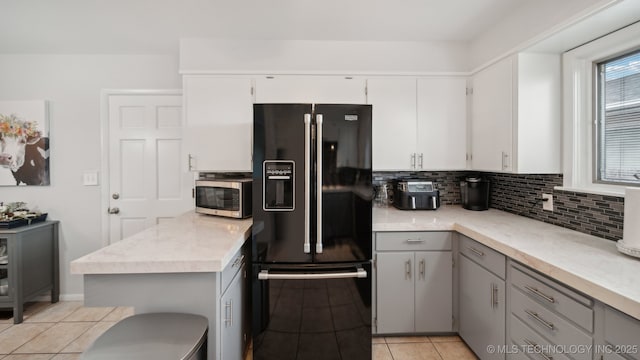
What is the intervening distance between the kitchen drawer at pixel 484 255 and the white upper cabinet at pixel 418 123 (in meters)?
0.78

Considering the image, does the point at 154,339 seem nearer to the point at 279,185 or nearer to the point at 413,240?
the point at 279,185

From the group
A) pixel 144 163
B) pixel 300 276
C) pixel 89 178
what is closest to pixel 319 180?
pixel 300 276

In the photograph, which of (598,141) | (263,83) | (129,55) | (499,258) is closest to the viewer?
(499,258)

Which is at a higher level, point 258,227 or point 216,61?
point 216,61

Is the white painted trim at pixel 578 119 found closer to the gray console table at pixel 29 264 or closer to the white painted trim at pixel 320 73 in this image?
the white painted trim at pixel 320 73

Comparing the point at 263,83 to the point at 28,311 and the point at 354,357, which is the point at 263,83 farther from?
the point at 28,311

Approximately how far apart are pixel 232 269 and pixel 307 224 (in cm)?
51

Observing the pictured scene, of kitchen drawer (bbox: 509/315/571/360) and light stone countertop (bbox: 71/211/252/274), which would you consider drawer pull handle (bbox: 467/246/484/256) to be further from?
light stone countertop (bbox: 71/211/252/274)

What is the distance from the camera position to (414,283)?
208 centimetres

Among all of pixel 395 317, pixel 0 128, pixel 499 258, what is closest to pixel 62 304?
pixel 0 128

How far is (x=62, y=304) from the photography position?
271 cm

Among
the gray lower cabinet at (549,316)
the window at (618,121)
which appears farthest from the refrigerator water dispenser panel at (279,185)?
the window at (618,121)

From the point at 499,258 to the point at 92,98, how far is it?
3721 millimetres

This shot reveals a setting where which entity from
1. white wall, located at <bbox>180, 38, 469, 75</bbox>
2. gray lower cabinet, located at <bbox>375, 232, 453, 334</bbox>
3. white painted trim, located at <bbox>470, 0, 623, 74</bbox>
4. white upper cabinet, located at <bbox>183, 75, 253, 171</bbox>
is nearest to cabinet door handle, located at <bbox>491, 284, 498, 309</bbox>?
gray lower cabinet, located at <bbox>375, 232, 453, 334</bbox>
